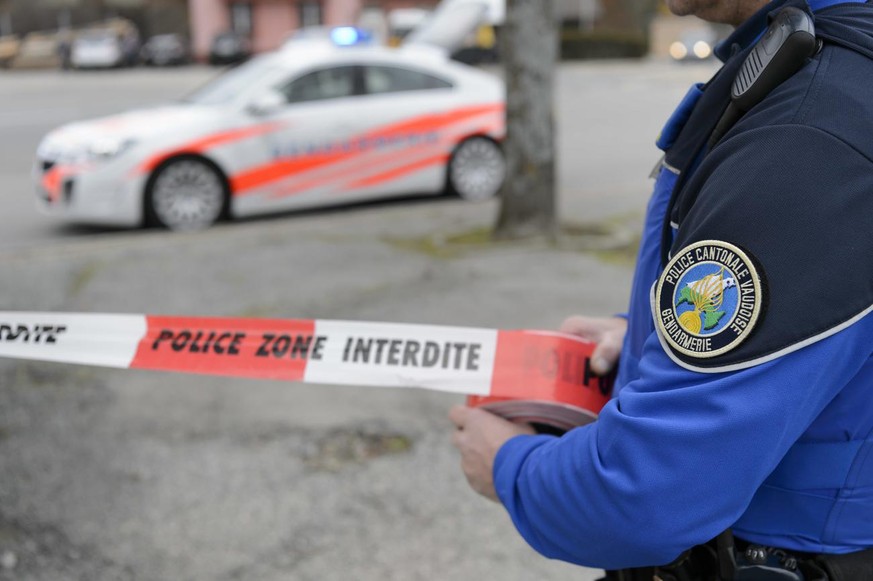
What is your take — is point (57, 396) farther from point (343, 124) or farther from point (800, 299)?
point (343, 124)

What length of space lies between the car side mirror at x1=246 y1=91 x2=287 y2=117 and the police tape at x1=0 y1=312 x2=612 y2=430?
698cm

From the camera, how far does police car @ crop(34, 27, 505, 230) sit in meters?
8.59

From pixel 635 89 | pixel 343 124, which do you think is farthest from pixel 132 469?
pixel 635 89

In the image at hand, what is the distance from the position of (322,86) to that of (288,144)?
0.78m

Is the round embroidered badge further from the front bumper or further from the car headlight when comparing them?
the front bumper

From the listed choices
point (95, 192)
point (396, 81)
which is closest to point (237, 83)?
point (396, 81)

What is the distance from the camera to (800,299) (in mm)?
1066

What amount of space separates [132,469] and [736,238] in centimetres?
316

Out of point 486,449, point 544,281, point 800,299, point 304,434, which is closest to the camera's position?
point 800,299

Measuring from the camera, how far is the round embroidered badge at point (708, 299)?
1095 millimetres

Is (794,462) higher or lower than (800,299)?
lower

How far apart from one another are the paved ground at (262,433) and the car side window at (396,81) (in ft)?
8.02

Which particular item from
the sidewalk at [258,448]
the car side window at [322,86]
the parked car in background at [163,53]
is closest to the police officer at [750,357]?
the sidewalk at [258,448]

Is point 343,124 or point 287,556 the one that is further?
point 343,124
